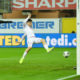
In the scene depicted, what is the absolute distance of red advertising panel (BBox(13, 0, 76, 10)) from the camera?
40.3 metres

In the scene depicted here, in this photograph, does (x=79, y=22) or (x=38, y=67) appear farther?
(x=38, y=67)

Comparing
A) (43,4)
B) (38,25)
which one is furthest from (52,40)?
A: (43,4)

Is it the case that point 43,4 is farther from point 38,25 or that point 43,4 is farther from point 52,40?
point 52,40

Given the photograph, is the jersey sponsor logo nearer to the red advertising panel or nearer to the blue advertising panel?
the red advertising panel

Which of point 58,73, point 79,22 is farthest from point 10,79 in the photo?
point 79,22

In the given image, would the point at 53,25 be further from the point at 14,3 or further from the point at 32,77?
the point at 32,77

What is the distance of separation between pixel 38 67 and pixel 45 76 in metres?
2.57

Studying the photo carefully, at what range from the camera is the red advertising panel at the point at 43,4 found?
40312 mm

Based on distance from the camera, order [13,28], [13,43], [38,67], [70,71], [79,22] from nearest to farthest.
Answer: [79,22]
[70,71]
[38,67]
[13,43]
[13,28]

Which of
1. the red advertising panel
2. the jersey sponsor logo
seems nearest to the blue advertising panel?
the jersey sponsor logo

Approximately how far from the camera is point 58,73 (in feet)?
40.9

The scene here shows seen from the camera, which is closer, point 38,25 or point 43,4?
point 38,25

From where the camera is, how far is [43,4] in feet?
133

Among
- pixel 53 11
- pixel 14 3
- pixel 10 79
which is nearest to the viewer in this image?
pixel 10 79
